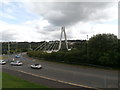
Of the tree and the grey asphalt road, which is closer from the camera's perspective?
the grey asphalt road

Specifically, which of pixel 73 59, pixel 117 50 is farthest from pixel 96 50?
pixel 73 59

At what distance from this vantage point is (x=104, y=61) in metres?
24.3

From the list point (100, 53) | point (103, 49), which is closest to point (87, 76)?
point (100, 53)

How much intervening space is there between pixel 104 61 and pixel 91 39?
6.23 meters

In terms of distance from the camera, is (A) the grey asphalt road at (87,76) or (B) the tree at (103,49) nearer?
(A) the grey asphalt road at (87,76)

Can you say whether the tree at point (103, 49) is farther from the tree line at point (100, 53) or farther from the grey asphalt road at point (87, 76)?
the grey asphalt road at point (87, 76)

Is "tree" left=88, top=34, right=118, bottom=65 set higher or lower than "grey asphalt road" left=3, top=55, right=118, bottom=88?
higher

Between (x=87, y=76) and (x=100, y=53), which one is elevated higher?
(x=100, y=53)

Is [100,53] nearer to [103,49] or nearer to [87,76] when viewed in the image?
[103,49]

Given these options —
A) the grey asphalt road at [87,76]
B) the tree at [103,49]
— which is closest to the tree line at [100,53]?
the tree at [103,49]

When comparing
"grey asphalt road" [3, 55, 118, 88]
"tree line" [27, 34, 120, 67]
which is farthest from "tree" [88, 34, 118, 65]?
"grey asphalt road" [3, 55, 118, 88]

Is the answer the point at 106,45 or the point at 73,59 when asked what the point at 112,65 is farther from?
the point at 73,59

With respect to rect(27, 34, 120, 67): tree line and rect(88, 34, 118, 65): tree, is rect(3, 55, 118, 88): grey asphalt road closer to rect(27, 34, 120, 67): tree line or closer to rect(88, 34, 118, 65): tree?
rect(88, 34, 118, 65): tree

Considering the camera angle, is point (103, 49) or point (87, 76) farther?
point (103, 49)
